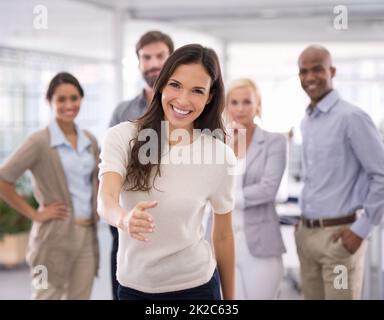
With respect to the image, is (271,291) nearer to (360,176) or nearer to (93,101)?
(360,176)

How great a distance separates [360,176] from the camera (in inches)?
76.4

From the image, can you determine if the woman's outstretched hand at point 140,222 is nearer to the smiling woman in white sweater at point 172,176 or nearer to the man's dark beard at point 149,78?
the smiling woman in white sweater at point 172,176

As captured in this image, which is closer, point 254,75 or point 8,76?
point 8,76

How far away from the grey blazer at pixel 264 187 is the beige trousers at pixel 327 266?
0.34 feet

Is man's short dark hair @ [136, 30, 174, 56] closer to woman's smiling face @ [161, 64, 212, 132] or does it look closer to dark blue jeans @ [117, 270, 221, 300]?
woman's smiling face @ [161, 64, 212, 132]

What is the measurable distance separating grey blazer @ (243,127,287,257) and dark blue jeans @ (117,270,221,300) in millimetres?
770

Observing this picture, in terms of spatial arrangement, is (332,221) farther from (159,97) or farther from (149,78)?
(159,97)

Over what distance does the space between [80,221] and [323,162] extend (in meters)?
0.91

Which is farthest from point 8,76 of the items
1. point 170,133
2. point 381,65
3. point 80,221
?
point 381,65

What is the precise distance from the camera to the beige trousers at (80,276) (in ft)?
7.25

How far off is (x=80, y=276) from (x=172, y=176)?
1180mm

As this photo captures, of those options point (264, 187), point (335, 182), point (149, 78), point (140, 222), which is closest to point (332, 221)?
point (335, 182)

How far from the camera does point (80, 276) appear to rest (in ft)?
7.32

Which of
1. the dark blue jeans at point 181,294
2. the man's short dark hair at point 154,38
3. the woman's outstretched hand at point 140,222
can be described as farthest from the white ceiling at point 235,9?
the woman's outstretched hand at point 140,222
